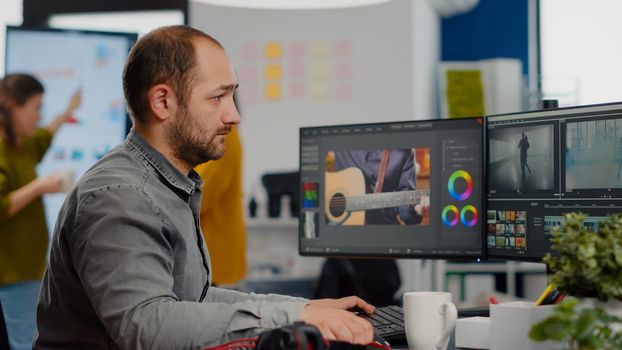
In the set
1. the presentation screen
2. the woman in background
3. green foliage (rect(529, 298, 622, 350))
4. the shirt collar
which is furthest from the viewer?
the presentation screen

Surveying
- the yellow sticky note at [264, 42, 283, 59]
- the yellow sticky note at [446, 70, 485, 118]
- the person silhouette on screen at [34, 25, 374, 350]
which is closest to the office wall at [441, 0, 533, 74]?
the yellow sticky note at [446, 70, 485, 118]

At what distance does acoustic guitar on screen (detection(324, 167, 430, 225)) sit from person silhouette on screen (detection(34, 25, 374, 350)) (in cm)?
41

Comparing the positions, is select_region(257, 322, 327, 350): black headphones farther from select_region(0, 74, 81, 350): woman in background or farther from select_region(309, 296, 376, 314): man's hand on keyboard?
select_region(0, 74, 81, 350): woman in background

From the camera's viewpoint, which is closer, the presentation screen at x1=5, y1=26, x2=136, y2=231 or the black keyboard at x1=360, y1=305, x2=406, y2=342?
the black keyboard at x1=360, y1=305, x2=406, y2=342

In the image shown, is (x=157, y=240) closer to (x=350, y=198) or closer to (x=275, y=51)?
(x=350, y=198)

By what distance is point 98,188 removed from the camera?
4.86 ft

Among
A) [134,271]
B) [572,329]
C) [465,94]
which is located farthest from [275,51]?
[572,329]

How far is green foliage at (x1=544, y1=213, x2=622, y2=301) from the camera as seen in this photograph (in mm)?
1168

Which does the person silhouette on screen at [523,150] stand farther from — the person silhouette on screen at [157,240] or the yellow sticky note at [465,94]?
the yellow sticky note at [465,94]

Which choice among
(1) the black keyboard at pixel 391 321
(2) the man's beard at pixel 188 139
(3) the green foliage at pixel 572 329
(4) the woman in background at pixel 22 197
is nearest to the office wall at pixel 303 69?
(4) the woman in background at pixel 22 197

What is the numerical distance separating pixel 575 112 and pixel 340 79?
377cm

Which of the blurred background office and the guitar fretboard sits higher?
the blurred background office

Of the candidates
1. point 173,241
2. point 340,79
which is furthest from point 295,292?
point 173,241

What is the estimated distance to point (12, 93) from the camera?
145 inches
